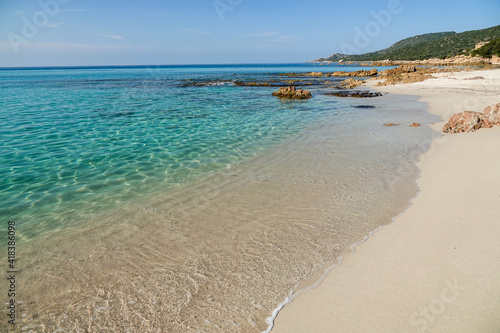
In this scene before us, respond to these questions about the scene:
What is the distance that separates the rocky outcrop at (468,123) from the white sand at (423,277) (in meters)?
6.24

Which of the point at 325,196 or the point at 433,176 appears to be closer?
the point at 325,196

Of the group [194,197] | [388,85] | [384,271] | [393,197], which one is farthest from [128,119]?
[388,85]

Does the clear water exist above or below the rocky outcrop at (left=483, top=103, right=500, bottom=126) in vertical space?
below

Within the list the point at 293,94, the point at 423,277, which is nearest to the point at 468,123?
the point at 423,277

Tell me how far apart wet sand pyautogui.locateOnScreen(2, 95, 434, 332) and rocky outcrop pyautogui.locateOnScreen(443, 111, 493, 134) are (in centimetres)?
574

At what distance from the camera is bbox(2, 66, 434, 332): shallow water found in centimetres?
336

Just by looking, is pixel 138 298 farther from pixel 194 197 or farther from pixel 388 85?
pixel 388 85

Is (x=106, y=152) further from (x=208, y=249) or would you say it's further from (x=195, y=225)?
(x=208, y=249)

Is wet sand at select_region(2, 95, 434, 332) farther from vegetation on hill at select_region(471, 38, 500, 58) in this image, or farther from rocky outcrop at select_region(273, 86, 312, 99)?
vegetation on hill at select_region(471, 38, 500, 58)

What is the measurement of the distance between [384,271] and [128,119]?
1558cm

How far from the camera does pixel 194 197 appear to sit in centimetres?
631

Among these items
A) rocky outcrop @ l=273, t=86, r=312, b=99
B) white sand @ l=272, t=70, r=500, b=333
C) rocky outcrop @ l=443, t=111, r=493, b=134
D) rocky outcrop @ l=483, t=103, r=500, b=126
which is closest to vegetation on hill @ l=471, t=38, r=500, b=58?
rocky outcrop @ l=273, t=86, r=312, b=99

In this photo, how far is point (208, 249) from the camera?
4.43 m

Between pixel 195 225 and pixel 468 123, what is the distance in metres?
11.9
